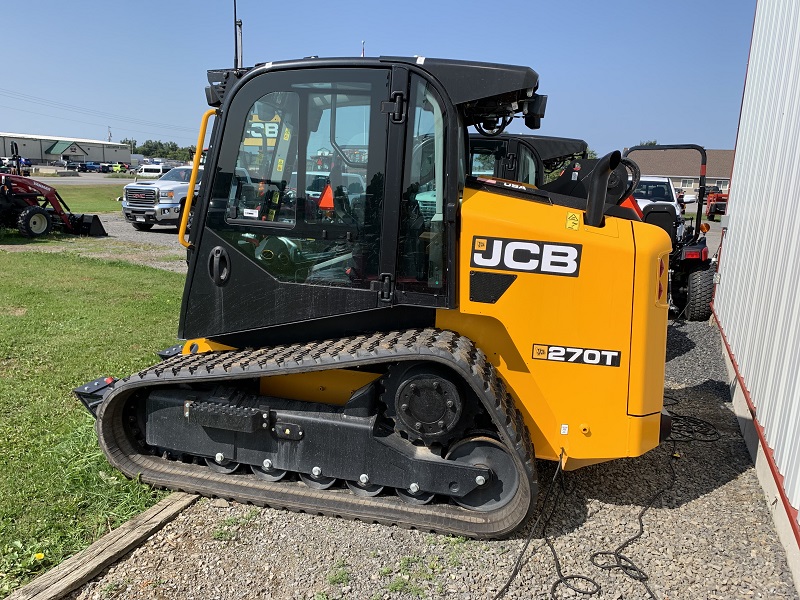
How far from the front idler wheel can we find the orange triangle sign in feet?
5.04

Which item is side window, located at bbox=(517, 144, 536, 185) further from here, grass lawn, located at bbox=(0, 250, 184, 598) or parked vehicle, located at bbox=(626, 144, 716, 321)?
grass lawn, located at bbox=(0, 250, 184, 598)

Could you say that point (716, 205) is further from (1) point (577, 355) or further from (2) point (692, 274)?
(1) point (577, 355)

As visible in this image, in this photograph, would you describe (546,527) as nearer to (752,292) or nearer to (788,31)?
(752,292)

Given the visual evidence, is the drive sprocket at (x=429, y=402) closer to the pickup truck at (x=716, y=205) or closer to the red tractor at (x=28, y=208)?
the pickup truck at (x=716, y=205)

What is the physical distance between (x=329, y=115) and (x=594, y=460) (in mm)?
2476

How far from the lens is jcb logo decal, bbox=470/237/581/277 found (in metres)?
3.36

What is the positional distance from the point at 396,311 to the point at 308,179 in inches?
35.8

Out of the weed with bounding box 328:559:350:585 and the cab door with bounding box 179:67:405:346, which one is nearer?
the weed with bounding box 328:559:350:585

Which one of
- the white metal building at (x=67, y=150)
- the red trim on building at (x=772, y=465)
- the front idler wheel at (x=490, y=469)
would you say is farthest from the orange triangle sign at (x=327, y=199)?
the white metal building at (x=67, y=150)

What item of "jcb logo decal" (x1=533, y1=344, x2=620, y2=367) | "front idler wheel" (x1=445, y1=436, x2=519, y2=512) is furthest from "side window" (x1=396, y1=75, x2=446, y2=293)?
"front idler wheel" (x1=445, y1=436, x2=519, y2=512)

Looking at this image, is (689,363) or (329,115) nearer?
(329,115)

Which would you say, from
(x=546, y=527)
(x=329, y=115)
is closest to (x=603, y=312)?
(x=546, y=527)

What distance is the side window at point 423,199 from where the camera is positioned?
341cm

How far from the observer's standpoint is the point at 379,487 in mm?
3711
